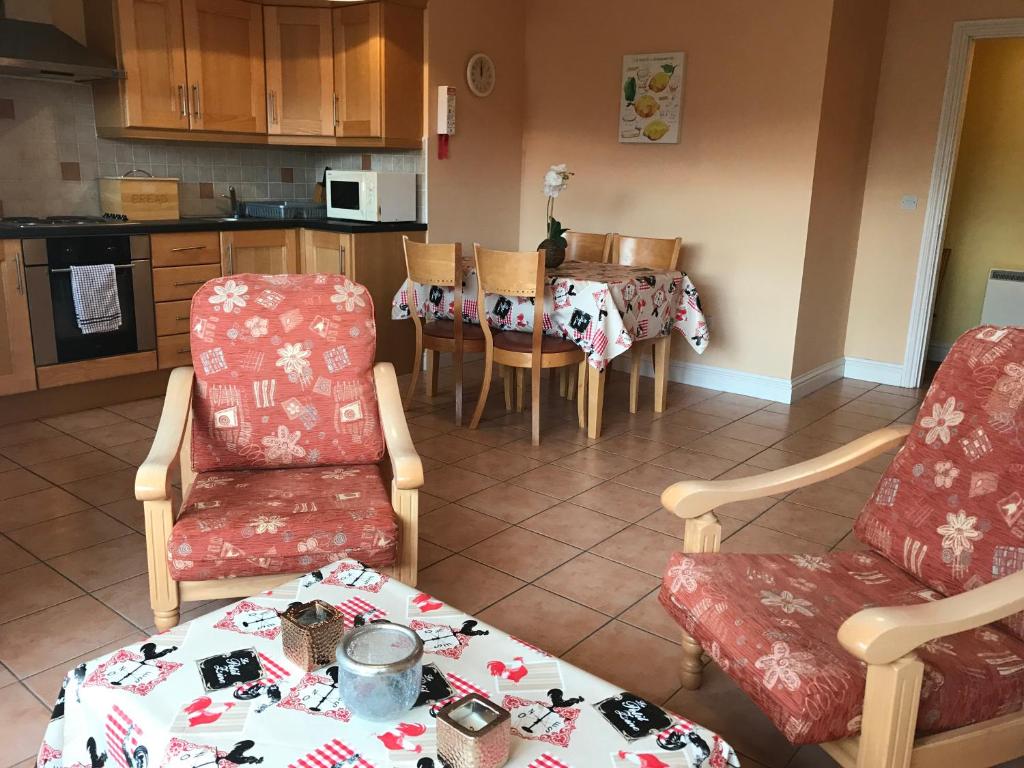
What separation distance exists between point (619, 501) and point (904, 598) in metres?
1.58

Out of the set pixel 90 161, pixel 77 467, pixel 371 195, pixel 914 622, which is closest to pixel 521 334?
pixel 371 195

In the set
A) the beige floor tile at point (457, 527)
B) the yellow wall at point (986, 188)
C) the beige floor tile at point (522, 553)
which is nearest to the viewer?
the beige floor tile at point (522, 553)

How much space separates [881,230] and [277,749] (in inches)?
201

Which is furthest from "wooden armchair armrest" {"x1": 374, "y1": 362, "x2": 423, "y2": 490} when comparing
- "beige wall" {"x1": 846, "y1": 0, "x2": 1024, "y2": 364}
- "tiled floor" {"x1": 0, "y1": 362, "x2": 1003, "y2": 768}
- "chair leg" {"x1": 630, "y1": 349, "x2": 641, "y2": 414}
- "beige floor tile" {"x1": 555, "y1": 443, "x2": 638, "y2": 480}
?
"beige wall" {"x1": 846, "y1": 0, "x2": 1024, "y2": 364}

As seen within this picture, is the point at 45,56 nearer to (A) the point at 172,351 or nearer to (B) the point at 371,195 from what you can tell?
(A) the point at 172,351

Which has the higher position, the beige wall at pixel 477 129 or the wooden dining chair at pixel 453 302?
the beige wall at pixel 477 129

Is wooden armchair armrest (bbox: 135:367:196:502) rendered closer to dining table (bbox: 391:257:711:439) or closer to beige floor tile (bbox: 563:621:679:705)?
beige floor tile (bbox: 563:621:679:705)

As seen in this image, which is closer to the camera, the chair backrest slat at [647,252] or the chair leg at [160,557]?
the chair leg at [160,557]

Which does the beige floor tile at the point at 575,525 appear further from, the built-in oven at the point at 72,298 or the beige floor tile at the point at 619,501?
the built-in oven at the point at 72,298

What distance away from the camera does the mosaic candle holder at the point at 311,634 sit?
4.73 ft

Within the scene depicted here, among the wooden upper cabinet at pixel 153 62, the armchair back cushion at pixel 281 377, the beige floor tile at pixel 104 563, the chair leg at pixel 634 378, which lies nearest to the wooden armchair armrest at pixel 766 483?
the armchair back cushion at pixel 281 377

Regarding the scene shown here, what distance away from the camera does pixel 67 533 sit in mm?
2914

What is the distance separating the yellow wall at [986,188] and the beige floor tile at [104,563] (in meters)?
5.65

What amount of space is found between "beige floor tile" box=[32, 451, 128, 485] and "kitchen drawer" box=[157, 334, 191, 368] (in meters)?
0.98
